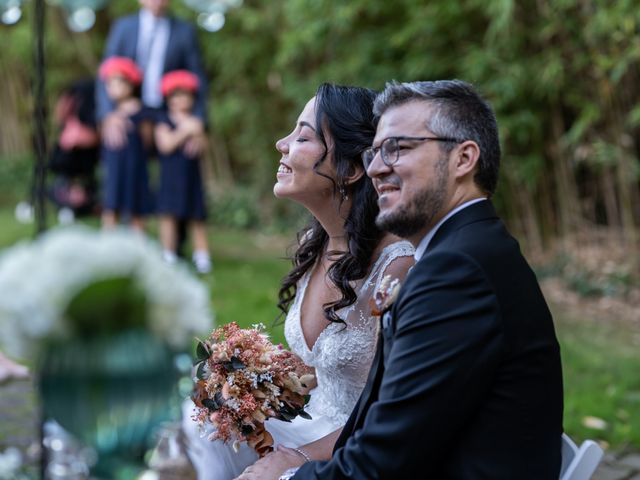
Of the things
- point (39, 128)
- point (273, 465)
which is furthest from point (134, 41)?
point (39, 128)

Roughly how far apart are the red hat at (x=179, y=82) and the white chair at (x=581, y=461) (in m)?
5.30

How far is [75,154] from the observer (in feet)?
32.2

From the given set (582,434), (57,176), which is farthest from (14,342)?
(57,176)

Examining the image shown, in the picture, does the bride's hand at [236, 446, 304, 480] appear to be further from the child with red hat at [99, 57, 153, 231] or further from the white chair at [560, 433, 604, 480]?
the child with red hat at [99, 57, 153, 231]

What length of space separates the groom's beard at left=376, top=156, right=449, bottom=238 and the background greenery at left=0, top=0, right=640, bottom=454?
2.26 metres

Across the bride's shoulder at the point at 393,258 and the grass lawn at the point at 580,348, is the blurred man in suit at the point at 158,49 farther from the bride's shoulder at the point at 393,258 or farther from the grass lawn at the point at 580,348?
the bride's shoulder at the point at 393,258

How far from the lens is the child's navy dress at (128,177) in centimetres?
699

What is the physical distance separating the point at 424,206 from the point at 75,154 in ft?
28.0

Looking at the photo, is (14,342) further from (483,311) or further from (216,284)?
(216,284)

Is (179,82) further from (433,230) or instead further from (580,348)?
(433,230)

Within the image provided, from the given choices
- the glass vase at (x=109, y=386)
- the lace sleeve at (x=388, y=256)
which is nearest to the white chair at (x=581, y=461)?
the lace sleeve at (x=388, y=256)

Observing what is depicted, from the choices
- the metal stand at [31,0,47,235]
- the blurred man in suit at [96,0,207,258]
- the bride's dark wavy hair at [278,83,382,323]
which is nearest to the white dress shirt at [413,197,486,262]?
the bride's dark wavy hair at [278,83,382,323]

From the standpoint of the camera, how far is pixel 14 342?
110cm

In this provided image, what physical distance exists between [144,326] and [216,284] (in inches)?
220
